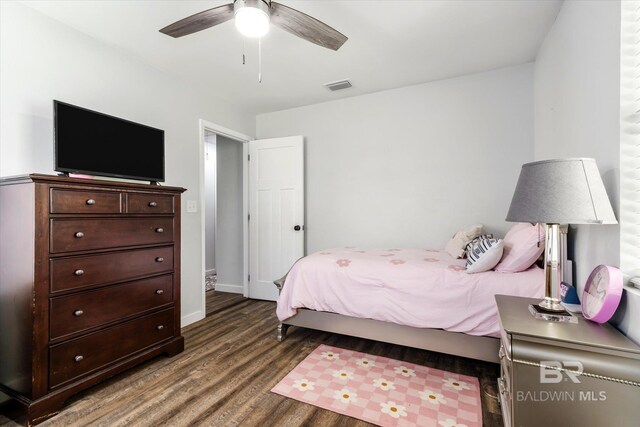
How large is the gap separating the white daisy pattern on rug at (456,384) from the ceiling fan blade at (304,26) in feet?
7.57

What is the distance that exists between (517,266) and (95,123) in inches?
118

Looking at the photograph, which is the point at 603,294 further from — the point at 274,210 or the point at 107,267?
the point at 274,210

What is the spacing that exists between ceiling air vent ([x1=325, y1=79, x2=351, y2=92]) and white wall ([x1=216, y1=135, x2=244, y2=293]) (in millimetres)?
1625

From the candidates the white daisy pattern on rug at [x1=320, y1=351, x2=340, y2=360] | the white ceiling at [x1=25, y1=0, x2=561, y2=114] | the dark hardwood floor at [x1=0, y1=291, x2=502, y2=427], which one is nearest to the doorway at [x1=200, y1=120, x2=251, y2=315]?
the white ceiling at [x1=25, y1=0, x2=561, y2=114]

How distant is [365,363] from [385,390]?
36 cm

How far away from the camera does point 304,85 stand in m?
3.39

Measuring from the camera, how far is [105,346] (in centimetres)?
193

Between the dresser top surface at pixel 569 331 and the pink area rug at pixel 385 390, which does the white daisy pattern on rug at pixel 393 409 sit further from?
the dresser top surface at pixel 569 331

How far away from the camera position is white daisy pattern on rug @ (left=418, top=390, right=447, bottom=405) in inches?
71.6

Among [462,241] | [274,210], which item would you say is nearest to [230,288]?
[274,210]

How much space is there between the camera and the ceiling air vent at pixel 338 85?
3324 millimetres

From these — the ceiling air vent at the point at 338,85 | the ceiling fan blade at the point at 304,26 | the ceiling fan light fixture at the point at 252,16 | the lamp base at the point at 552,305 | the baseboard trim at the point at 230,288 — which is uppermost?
the ceiling air vent at the point at 338,85

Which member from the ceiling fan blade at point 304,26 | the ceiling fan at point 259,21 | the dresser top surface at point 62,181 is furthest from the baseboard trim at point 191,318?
the ceiling fan blade at point 304,26

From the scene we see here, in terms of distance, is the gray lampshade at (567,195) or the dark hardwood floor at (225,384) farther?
the dark hardwood floor at (225,384)
